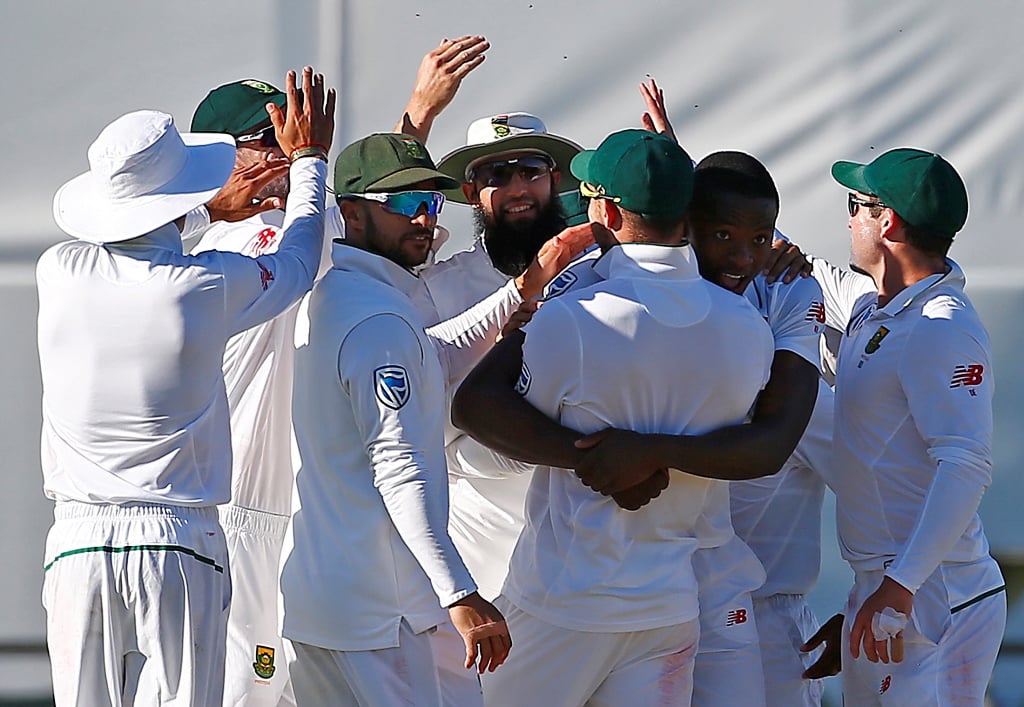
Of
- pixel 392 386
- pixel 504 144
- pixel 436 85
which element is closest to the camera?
pixel 392 386

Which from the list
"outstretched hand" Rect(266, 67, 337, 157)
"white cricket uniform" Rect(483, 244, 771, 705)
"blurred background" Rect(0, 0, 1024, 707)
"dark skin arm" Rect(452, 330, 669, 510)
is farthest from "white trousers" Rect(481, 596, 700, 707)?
"blurred background" Rect(0, 0, 1024, 707)

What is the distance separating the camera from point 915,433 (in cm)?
267

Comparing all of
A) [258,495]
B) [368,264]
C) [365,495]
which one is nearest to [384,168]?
[368,264]

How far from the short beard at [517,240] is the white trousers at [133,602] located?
1006mm

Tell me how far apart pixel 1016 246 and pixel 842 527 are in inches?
58.9

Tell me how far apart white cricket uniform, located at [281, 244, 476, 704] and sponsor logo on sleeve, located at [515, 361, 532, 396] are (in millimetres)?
149

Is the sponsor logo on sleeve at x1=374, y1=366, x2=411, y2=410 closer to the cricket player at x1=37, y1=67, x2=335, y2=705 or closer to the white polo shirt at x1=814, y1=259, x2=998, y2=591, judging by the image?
the cricket player at x1=37, y1=67, x2=335, y2=705

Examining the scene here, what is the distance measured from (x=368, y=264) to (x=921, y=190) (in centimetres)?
103

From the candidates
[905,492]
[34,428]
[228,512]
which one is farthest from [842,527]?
[34,428]

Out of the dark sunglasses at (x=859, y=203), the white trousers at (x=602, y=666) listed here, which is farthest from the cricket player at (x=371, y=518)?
the dark sunglasses at (x=859, y=203)

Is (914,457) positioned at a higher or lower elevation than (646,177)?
lower

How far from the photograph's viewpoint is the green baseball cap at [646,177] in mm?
2492

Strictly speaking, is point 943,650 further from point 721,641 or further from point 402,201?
point 402,201

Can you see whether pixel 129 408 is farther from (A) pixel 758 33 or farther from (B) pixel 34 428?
(A) pixel 758 33
